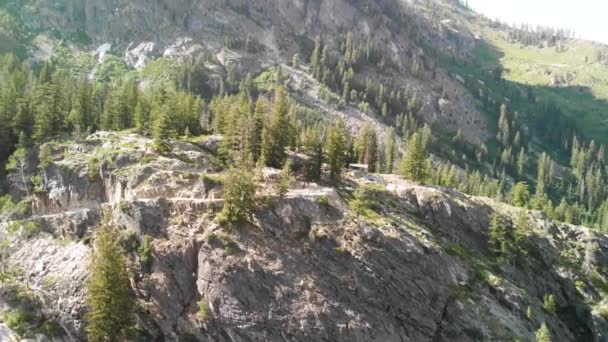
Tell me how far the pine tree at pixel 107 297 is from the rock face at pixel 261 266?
12.2 feet

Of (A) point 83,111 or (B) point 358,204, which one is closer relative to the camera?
(B) point 358,204

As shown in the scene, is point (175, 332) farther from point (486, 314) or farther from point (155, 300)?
point (486, 314)

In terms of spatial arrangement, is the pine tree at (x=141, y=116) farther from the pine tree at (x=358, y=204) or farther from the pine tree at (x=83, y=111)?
the pine tree at (x=358, y=204)

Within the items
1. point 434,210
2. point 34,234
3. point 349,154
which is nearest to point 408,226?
point 434,210

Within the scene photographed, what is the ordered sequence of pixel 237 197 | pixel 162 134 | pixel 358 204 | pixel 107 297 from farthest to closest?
pixel 162 134 < pixel 358 204 < pixel 237 197 < pixel 107 297

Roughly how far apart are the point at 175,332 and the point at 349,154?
224 ft

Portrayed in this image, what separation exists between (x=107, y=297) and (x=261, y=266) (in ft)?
65.2

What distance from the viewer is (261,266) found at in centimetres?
6956

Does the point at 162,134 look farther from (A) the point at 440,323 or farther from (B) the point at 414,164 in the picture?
(A) the point at 440,323

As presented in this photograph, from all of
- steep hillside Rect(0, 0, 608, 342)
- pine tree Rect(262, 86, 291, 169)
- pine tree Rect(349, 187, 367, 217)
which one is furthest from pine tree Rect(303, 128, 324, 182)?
pine tree Rect(349, 187, 367, 217)

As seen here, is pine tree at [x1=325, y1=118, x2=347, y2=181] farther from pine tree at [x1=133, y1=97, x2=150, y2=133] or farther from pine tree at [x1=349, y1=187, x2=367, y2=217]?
pine tree at [x1=133, y1=97, x2=150, y2=133]

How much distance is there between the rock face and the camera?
66938mm

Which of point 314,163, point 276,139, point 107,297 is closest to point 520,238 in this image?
point 314,163

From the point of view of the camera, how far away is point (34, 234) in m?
74.1
